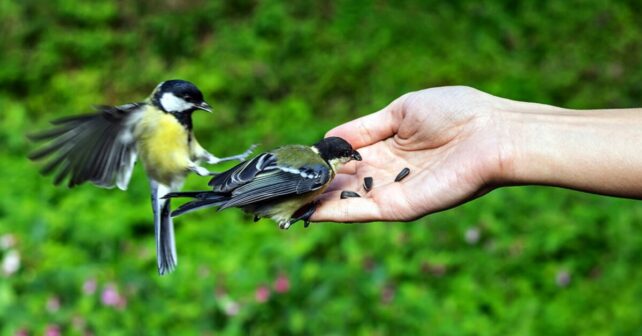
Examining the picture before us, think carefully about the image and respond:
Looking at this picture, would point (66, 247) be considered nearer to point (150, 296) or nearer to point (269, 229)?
point (150, 296)

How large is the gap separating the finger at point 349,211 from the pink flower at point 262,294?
1210 millimetres

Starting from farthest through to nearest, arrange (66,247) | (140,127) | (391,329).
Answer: (66,247), (391,329), (140,127)

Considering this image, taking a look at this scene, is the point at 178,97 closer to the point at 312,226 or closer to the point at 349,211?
the point at 349,211

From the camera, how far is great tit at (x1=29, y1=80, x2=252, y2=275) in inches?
99.5

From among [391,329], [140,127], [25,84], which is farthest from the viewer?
[25,84]

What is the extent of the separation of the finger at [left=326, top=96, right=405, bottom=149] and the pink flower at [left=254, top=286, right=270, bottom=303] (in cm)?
112

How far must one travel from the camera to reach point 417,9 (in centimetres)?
790

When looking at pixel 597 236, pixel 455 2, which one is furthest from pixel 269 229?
pixel 455 2

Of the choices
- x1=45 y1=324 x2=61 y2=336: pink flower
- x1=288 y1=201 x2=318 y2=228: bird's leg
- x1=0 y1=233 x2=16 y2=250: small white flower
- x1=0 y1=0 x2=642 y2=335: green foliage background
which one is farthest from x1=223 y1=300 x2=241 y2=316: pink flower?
x1=0 y1=233 x2=16 y2=250: small white flower

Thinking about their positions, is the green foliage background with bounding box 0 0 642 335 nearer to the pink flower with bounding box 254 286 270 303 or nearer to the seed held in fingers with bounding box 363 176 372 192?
the pink flower with bounding box 254 286 270 303

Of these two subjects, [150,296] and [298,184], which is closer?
[298,184]

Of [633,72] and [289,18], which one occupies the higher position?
[289,18]

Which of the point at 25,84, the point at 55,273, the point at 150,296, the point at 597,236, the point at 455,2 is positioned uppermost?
the point at 25,84

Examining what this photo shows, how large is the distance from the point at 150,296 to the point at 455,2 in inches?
195
